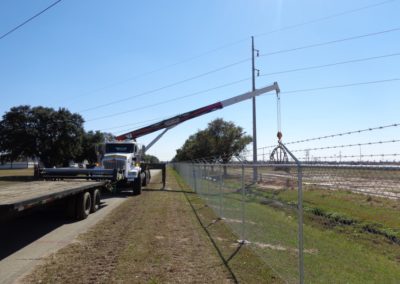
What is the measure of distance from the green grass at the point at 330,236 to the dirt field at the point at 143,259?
0.47 meters

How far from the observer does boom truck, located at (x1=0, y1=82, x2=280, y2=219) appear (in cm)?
893

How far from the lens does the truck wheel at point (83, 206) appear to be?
1291cm

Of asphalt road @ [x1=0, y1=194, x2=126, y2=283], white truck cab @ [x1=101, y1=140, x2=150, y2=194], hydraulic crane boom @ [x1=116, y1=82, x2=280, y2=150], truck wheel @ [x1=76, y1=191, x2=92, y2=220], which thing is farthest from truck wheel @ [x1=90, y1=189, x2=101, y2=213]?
hydraulic crane boom @ [x1=116, y1=82, x2=280, y2=150]

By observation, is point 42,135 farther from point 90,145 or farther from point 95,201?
point 95,201

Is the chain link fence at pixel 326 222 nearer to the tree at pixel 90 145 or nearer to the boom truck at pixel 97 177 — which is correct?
the boom truck at pixel 97 177

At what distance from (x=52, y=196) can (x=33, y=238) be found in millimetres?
1338

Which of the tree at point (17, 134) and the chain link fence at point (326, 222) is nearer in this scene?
the chain link fence at point (326, 222)

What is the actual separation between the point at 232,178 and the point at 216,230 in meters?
3.00

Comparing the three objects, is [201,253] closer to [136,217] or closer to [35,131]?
[136,217]

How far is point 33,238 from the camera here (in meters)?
10.0

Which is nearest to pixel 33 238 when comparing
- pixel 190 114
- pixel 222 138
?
pixel 190 114

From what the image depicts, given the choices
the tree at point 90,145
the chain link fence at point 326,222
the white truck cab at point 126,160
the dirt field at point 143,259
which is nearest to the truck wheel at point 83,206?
the dirt field at point 143,259

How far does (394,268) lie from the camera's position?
22.9 feet

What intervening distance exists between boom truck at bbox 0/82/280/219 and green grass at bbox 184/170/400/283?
4.33 meters
